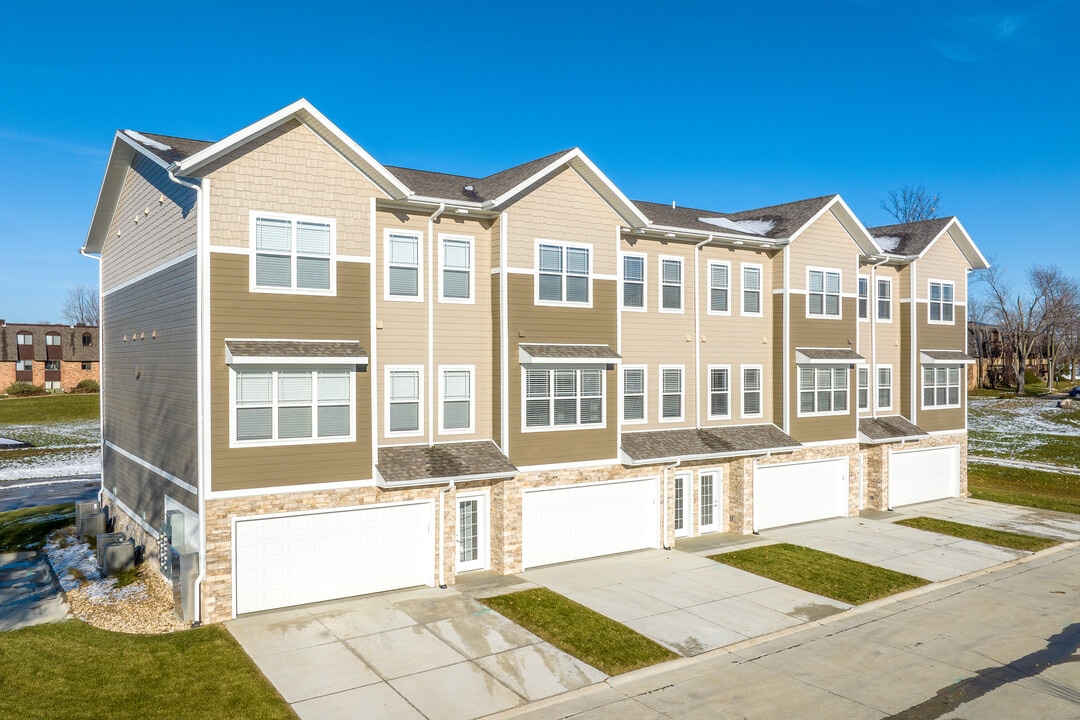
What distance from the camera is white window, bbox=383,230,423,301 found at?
55.6ft

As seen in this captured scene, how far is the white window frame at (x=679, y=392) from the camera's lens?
848 inches

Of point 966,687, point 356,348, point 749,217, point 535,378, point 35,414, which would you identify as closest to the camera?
point 966,687

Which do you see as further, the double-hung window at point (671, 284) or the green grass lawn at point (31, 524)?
the double-hung window at point (671, 284)

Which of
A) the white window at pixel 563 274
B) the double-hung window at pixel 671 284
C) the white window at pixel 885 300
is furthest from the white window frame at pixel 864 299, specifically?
the white window at pixel 563 274

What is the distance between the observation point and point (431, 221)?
17266 mm

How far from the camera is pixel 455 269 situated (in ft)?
58.3

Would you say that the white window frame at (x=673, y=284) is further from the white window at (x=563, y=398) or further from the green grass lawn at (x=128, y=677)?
the green grass lawn at (x=128, y=677)

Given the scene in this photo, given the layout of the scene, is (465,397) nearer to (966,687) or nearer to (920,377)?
(966,687)

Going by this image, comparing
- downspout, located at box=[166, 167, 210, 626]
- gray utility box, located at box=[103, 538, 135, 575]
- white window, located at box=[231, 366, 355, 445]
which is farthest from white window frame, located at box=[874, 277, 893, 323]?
gray utility box, located at box=[103, 538, 135, 575]

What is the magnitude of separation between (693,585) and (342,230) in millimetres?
10749

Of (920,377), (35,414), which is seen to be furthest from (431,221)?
(35,414)

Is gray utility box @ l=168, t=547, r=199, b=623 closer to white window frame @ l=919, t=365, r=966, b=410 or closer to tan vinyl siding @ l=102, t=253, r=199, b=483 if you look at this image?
tan vinyl siding @ l=102, t=253, r=199, b=483

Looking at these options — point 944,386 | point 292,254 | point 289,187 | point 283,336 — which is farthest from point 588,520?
point 944,386

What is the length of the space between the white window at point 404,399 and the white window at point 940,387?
19232mm
